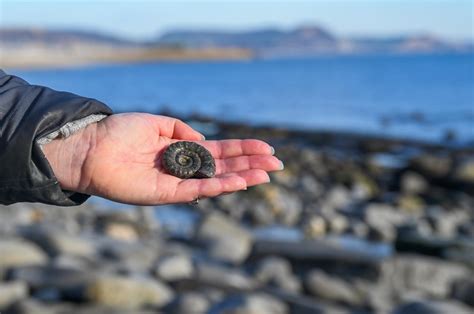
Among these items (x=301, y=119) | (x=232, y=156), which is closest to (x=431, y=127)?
(x=301, y=119)

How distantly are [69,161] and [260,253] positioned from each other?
29.0 feet

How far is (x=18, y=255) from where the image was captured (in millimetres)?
9086

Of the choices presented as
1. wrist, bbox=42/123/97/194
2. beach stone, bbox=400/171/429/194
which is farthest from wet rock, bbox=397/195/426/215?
wrist, bbox=42/123/97/194

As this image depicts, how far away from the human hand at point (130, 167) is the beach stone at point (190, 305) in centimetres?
482

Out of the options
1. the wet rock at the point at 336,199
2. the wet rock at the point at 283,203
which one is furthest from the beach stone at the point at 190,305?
the wet rock at the point at 336,199

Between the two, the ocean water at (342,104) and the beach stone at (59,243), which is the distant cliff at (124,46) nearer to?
the ocean water at (342,104)

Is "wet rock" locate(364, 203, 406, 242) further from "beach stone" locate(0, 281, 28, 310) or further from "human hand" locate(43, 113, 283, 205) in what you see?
"human hand" locate(43, 113, 283, 205)

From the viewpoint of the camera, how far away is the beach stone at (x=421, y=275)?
33.5 feet

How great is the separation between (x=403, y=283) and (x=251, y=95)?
4952cm

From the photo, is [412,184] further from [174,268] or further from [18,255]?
[18,255]

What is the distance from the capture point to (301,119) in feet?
130

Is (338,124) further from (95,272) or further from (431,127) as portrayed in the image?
(95,272)

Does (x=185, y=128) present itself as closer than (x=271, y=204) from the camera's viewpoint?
Yes

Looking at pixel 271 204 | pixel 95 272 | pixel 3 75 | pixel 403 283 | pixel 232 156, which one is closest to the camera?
pixel 3 75
